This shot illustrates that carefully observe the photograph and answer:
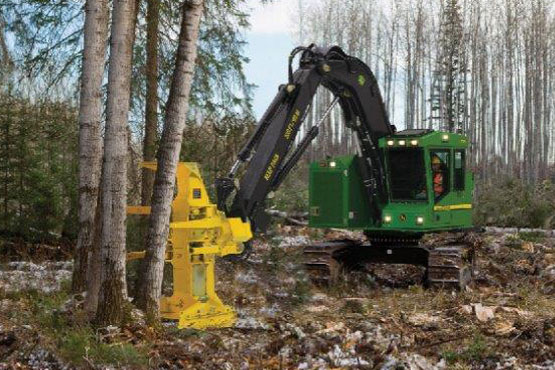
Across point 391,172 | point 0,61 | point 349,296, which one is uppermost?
point 0,61

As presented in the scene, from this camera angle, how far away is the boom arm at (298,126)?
1091 cm

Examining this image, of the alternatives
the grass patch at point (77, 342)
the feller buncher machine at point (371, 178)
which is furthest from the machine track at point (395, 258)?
the grass patch at point (77, 342)

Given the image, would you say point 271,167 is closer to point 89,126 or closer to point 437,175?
point 89,126

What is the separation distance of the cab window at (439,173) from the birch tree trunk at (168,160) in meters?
6.61

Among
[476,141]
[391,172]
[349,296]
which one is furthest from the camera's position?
[476,141]

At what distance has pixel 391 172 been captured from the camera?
1395 cm

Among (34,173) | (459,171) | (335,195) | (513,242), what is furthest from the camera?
(513,242)

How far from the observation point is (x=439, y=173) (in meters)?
13.8

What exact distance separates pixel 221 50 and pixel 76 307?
284 inches

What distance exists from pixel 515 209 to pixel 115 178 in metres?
19.0

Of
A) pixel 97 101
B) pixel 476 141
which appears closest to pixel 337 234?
pixel 97 101

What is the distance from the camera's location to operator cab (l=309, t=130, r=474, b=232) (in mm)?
13578

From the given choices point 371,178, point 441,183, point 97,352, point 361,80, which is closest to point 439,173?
point 441,183

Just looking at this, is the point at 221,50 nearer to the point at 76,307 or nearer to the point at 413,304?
the point at 413,304
